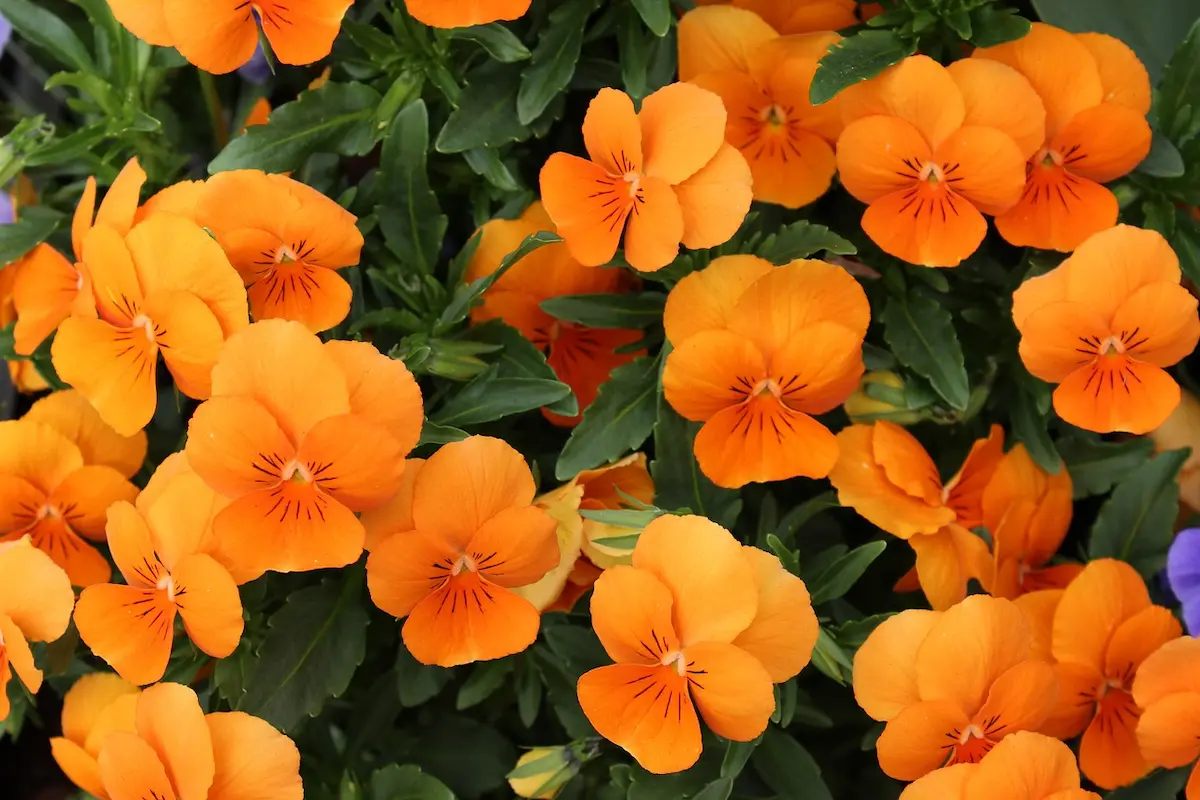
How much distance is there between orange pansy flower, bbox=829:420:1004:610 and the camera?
2.77 ft

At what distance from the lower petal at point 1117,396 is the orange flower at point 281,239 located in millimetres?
556

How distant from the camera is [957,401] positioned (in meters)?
0.87

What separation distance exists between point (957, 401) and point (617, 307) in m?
0.29

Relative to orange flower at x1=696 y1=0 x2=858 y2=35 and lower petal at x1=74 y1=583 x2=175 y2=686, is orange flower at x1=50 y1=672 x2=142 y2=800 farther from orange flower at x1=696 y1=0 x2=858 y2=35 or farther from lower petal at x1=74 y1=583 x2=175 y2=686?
orange flower at x1=696 y1=0 x2=858 y2=35

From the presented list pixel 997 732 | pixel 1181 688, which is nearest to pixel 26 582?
pixel 997 732

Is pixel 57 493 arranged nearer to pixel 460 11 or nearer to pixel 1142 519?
pixel 460 11

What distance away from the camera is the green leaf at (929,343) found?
0.88 m

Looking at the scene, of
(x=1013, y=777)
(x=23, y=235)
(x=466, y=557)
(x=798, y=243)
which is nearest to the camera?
(x=1013, y=777)

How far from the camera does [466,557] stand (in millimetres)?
771

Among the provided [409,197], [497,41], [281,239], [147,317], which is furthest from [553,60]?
[147,317]

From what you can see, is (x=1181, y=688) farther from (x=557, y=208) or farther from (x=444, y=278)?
(x=444, y=278)

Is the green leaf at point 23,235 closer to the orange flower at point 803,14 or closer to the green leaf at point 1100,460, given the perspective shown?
the orange flower at point 803,14

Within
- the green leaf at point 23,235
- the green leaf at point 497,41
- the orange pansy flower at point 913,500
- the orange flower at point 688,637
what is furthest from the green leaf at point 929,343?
the green leaf at point 23,235

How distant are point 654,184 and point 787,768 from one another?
459 millimetres
